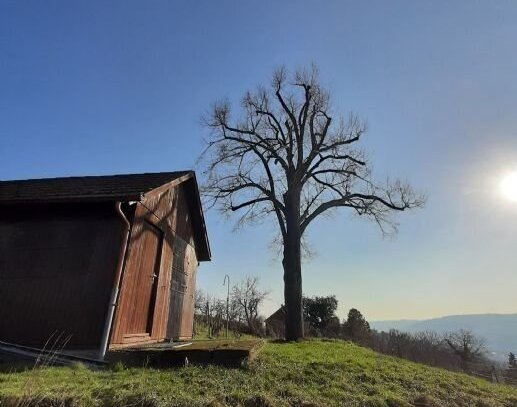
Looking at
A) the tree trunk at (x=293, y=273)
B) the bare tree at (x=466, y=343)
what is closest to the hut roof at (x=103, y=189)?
the tree trunk at (x=293, y=273)

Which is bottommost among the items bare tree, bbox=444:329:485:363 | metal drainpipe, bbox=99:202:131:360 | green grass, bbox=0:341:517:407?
green grass, bbox=0:341:517:407

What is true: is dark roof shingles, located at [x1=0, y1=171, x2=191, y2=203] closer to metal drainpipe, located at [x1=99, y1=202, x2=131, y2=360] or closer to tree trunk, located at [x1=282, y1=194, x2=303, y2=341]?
metal drainpipe, located at [x1=99, y1=202, x2=131, y2=360]

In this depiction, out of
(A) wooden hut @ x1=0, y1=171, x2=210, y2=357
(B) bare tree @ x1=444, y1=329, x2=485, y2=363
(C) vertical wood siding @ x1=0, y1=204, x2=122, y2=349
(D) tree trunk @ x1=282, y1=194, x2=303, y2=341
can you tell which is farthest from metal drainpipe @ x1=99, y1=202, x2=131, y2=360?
(B) bare tree @ x1=444, y1=329, x2=485, y2=363

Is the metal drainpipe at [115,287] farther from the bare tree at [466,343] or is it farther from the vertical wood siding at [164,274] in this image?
the bare tree at [466,343]

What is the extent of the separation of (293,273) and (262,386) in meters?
9.00

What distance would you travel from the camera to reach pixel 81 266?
364 inches

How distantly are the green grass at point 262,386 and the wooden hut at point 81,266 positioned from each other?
1779 millimetres

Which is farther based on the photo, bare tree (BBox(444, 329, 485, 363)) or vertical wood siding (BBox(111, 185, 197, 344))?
bare tree (BBox(444, 329, 485, 363))

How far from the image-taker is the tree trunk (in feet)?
49.4

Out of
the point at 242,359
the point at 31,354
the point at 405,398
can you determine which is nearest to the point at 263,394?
the point at 242,359

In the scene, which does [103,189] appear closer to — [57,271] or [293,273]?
[57,271]

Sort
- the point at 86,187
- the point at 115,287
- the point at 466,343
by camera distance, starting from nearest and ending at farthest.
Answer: the point at 115,287, the point at 86,187, the point at 466,343

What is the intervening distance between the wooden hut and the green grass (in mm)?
1779

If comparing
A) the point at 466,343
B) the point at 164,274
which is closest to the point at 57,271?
the point at 164,274
